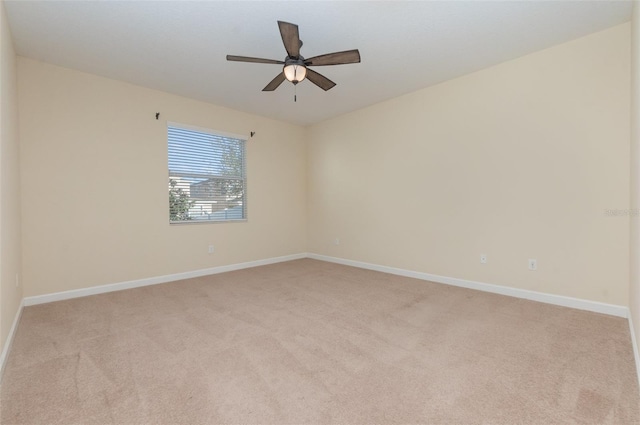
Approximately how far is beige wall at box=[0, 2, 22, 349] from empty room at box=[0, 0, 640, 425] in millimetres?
55

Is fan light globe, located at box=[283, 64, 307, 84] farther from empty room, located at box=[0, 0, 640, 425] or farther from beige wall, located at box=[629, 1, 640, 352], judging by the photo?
beige wall, located at box=[629, 1, 640, 352]

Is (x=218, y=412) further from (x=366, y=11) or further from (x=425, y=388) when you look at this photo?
(x=366, y=11)

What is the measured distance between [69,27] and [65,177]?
162 centimetres

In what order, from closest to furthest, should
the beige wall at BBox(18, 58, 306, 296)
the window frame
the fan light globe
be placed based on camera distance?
the fan light globe < the beige wall at BBox(18, 58, 306, 296) < the window frame

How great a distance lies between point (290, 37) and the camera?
2197mm

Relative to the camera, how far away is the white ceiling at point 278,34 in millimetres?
2352

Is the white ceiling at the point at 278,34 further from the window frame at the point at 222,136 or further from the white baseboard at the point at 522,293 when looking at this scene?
the white baseboard at the point at 522,293

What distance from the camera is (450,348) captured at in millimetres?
2125

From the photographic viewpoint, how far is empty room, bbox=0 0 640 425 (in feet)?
5.59

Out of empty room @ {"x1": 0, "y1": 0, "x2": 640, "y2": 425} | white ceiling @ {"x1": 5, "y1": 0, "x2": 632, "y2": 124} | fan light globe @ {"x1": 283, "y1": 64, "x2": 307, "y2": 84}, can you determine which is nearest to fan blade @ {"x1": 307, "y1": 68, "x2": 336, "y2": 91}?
empty room @ {"x1": 0, "y1": 0, "x2": 640, "y2": 425}

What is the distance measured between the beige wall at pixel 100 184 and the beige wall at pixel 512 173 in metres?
2.59

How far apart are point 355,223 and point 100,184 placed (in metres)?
3.70

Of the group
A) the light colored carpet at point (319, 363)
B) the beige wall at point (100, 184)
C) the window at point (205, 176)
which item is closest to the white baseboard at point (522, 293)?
the light colored carpet at point (319, 363)

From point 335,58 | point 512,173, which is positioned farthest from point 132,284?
point 512,173
